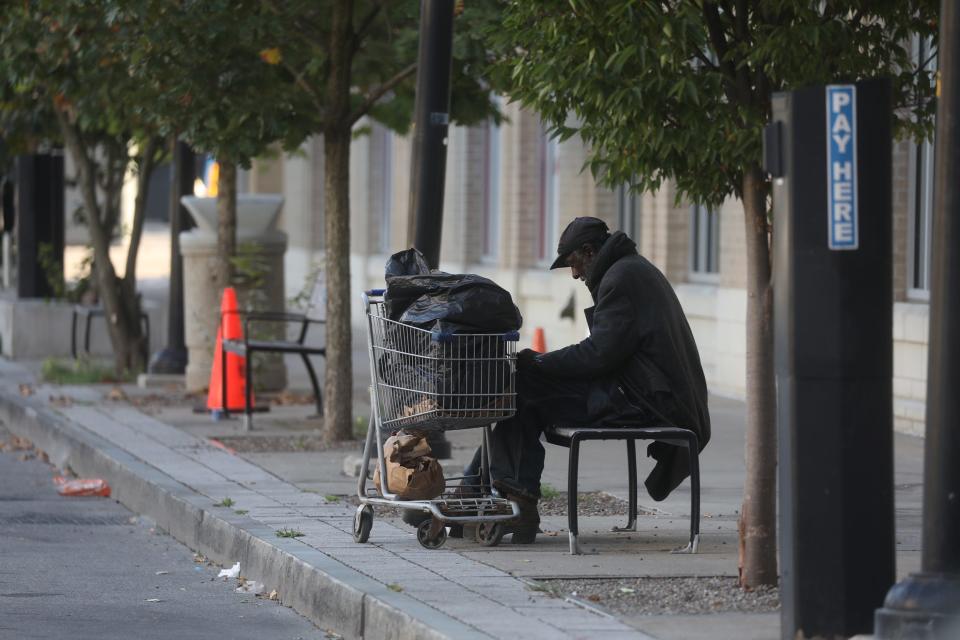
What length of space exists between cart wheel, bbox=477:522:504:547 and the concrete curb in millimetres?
783

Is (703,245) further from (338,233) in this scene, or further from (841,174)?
(841,174)

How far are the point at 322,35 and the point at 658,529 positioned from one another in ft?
17.4

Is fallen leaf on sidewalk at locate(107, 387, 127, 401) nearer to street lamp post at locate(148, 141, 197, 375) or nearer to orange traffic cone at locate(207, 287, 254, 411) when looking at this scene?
street lamp post at locate(148, 141, 197, 375)

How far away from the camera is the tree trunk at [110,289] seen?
692 inches

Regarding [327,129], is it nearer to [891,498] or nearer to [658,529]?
[658,529]

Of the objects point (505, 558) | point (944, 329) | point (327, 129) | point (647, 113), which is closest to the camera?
point (944, 329)

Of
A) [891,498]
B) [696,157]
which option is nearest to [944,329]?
[891,498]

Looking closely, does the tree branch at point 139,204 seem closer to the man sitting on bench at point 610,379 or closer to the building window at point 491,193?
the building window at point 491,193

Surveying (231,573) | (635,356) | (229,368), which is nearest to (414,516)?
(231,573)

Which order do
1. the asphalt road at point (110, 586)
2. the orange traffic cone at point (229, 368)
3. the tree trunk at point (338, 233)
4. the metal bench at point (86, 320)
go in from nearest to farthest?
the asphalt road at point (110, 586) → the tree trunk at point (338, 233) → the orange traffic cone at point (229, 368) → the metal bench at point (86, 320)

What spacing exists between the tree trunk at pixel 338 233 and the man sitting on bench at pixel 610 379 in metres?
4.14

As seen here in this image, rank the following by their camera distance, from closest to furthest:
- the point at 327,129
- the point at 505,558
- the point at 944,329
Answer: the point at 944,329, the point at 505,558, the point at 327,129

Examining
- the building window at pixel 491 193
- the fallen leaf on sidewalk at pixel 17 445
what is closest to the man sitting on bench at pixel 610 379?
the fallen leaf on sidewalk at pixel 17 445

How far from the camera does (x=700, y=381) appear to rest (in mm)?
8000
